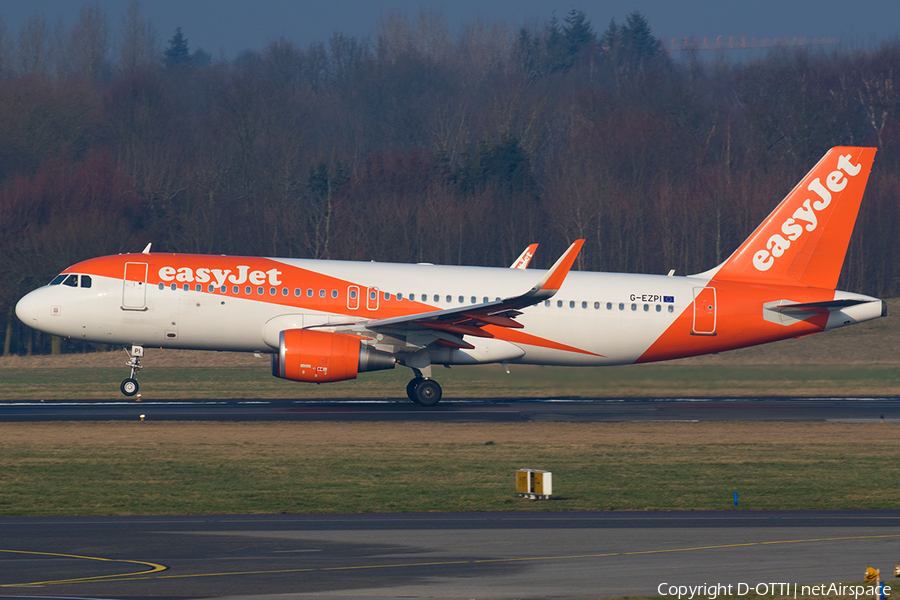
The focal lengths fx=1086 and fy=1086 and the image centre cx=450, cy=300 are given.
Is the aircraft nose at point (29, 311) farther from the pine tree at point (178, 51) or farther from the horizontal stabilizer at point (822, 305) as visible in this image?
the pine tree at point (178, 51)

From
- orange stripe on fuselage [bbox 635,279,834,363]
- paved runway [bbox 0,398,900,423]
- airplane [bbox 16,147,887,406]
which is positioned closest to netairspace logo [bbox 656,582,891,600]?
paved runway [bbox 0,398,900,423]

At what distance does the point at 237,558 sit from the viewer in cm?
1374

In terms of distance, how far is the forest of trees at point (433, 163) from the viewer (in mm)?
68750

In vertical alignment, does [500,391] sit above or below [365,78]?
below

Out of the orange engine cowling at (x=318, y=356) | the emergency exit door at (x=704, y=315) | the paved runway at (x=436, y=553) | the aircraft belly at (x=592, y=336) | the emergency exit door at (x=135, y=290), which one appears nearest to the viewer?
the paved runway at (x=436, y=553)

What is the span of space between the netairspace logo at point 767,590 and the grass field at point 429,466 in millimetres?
5571

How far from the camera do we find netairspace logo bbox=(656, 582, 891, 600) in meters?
11.8

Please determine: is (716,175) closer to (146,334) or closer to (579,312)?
(579,312)

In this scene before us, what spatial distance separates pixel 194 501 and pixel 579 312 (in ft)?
52.8

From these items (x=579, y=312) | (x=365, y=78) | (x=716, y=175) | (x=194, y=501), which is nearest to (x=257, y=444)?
(x=194, y=501)

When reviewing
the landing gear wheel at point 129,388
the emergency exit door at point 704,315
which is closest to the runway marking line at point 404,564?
the emergency exit door at point 704,315

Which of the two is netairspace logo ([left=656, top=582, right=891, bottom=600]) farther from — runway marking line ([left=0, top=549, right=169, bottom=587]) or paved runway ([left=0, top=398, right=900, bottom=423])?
paved runway ([left=0, top=398, right=900, bottom=423])

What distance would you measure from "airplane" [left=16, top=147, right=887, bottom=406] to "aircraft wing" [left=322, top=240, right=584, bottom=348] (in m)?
0.06

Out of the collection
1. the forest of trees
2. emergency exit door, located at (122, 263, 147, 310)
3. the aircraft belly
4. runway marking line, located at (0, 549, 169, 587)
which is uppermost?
the forest of trees
